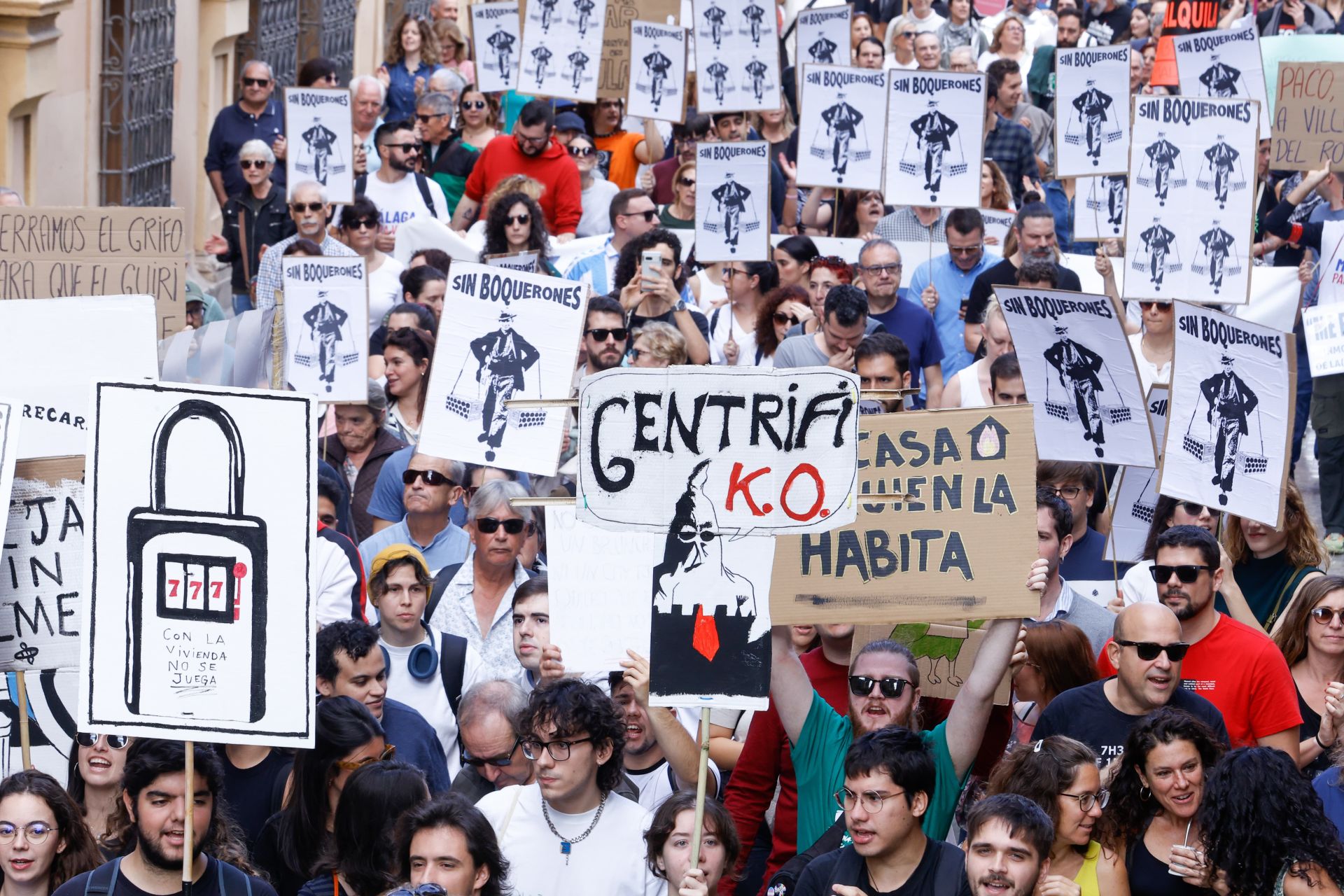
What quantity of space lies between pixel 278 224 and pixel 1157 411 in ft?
18.3

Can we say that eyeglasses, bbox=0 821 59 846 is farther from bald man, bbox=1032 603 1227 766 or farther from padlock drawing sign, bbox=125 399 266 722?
bald man, bbox=1032 603 1227 766

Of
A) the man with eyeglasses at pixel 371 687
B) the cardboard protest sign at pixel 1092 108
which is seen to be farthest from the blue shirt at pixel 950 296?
the man with eyeglasses at pixel 371 687

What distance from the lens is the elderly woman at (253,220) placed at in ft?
41.3

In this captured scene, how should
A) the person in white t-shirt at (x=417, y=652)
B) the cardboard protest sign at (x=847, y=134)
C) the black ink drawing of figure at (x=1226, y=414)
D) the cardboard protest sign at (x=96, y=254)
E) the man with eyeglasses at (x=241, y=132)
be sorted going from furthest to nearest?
the man with eyeglasses at (x=241, y=132)
the cardboard protest sign at (x=847, y=134)
the cardboard protest sign at (x=96, y=254)
the black ink drawing of figure at (x=1226, y=414)
the person in white t-shirt at (x=417, y=652)

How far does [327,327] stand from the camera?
9.45 meters

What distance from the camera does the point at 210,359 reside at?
8750 millimetres

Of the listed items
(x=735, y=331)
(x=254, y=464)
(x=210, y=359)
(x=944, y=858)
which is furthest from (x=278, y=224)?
(x=944, y=858)

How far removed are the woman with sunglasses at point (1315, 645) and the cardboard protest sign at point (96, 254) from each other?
4137 mm

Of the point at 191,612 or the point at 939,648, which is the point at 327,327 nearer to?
the point at 939,648

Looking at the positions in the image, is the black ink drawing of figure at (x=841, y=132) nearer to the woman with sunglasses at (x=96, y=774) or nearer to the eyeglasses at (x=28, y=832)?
the woman with sunglasses at (x=96, y=774)

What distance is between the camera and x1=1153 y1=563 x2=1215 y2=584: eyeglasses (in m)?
6.52

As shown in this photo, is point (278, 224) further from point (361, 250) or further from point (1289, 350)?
point (1289, 350)

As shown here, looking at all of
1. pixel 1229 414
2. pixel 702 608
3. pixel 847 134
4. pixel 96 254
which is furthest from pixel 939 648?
pixel 847 134

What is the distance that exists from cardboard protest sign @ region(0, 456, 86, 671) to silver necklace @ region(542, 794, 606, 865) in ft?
4.49
